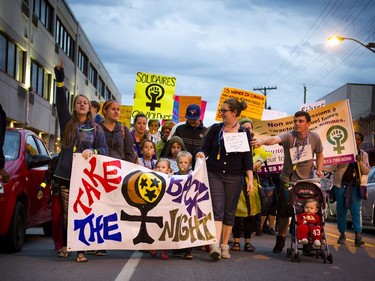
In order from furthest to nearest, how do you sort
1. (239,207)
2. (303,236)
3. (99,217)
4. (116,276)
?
(239,207) → (303,236) → (99,217) → (116,276)

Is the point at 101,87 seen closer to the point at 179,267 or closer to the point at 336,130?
the point at 336,130

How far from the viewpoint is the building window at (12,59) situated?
27438 mm

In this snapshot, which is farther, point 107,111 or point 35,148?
point 35,148

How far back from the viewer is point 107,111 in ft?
28.3

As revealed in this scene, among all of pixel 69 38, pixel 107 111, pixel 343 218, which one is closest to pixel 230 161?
pixel 107 111

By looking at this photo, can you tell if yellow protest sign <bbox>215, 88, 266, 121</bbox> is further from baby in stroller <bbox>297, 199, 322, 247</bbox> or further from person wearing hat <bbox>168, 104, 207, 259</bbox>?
baby in stroller <bbox>297, 199, 322, 247</bbox>

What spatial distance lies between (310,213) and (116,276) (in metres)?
3.04

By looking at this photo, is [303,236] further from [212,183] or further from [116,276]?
[116,276]

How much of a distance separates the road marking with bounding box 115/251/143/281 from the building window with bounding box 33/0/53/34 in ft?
86.5

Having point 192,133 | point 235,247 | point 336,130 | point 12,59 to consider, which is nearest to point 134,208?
point 235,247

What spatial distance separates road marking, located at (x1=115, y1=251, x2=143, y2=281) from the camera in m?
6.79

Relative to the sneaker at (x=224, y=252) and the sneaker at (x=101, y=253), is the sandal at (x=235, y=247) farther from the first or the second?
the sneaker at (x=101, y=253)

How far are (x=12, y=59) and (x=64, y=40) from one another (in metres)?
14.2

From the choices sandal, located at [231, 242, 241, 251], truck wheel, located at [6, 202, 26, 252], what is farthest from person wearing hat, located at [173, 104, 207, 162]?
truck wheel, located at [6, 202, 26, 252]
